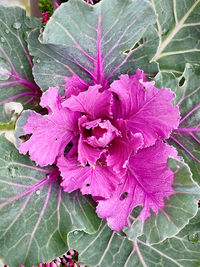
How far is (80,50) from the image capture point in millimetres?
607

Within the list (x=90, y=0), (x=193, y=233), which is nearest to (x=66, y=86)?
(x=90, y=0)

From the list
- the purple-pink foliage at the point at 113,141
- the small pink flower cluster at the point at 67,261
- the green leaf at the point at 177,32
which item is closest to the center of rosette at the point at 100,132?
the purple-pink foliage at the point at 113,141

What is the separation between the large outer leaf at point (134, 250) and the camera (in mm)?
742

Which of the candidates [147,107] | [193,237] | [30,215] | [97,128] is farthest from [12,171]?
[193,237]

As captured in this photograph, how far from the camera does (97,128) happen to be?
24.0 inches

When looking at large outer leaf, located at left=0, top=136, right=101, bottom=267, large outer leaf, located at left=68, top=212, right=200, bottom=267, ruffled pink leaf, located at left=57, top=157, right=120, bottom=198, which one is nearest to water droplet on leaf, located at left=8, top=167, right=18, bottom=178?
large outer leaf, located at left=0, top=136, right=101, bottom=267

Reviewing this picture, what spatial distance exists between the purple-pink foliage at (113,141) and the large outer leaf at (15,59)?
141 mm

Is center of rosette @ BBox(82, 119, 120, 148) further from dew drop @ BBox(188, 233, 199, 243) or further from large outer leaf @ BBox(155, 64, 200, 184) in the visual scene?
dew drop @ BBox(188, 233, 199, 243)

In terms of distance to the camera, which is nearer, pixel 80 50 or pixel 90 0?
pixel 80 50

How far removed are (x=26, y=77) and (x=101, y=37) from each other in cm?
23

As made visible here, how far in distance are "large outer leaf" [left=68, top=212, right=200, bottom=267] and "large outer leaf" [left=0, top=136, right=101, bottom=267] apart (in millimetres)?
83

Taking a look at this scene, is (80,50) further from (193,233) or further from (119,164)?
(193,233)

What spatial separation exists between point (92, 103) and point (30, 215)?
0.28 m

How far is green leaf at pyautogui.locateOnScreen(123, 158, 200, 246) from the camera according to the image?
0.58m
